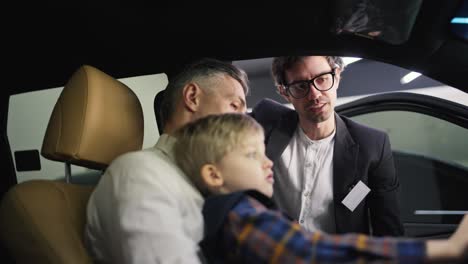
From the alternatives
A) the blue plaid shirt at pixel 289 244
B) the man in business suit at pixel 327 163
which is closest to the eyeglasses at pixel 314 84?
the man in business suit at pixel 327 163

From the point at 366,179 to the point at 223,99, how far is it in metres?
0.76

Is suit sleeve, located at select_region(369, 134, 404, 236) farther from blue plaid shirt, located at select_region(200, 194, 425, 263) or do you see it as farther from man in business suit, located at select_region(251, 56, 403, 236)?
blue plaid shirt, located at select_region(200, 194, 425, 263)

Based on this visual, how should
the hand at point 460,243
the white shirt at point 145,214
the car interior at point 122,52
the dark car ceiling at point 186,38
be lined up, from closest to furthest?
the hand at point 460,243
the white shirt at point 145,214
the car interior at point 122,52
the dark car ceiling at point 186,38

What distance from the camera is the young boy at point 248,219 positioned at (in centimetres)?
78

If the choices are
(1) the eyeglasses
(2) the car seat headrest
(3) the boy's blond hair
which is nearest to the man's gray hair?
(2) the car seat headrest

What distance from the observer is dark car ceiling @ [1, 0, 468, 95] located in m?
1.30

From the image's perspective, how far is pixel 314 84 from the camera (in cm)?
169

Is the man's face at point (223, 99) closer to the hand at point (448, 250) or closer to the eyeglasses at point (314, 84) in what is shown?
the eyeglasses at point (314, 84)

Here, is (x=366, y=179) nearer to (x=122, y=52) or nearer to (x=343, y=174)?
(x=343, y=174)

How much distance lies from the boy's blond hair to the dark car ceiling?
40 centimetres

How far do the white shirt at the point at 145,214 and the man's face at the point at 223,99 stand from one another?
24cm

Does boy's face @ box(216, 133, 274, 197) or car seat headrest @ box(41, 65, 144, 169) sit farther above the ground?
car seat headrest @ box(41, 65, 144, 169)

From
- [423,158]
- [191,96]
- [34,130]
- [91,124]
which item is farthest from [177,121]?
[423,158]

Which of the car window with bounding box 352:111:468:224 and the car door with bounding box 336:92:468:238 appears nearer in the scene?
the car door with bounding box 336:92:468:238
